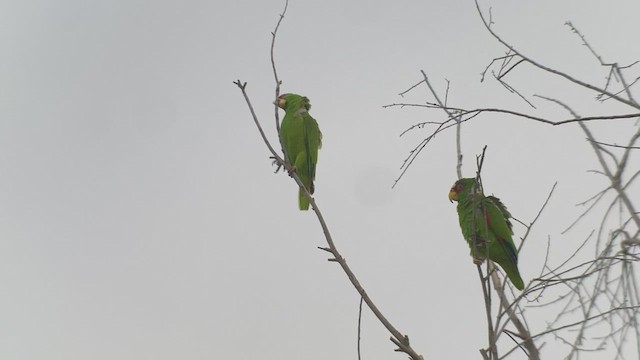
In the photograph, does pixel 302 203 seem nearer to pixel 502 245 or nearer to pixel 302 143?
pixel 302 143

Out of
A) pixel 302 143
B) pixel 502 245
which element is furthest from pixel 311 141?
pixel 502 245

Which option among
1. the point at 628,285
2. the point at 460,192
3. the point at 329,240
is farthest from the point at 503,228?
the point at 329,240

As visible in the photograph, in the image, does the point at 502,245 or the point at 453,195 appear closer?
the point at 502,245

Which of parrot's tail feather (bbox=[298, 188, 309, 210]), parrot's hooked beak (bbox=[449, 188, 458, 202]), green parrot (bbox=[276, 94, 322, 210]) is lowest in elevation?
parrot's hooked beak (bbox=[449, 188, 458, 202])

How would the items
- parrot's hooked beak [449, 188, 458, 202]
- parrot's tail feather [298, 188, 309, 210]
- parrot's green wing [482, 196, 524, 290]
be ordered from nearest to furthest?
parrot's green wing [482, 196, 524, 290] < parrot's hooked beak [449, 188, 458, 202] < parrot's tail feather [298, 188, 309, 210]

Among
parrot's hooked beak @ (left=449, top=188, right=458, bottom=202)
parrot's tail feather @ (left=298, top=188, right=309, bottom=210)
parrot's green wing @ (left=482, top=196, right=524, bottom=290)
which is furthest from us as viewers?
parrot's tail feather @ (left=298, top=188, right=309, bottom=210)

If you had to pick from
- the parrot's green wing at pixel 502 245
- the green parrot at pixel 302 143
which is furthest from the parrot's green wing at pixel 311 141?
the parrot's green wing at pixel 502 245

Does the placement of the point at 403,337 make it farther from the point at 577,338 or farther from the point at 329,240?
the point at 577,338

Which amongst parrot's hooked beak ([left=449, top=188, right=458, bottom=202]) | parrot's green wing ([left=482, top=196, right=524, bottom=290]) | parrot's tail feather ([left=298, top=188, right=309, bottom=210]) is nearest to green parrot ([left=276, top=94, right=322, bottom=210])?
parrot's tail feather ([left=298, top=188, right=309, bottom=210])

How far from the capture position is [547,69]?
2.37 m

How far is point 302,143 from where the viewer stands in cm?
623

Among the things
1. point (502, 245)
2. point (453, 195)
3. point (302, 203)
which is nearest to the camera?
point (502, 245)

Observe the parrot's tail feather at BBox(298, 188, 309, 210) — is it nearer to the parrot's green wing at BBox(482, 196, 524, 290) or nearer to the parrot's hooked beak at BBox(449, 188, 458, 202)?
the parrot's hooked beak at BBox(449, 188, 458, 202)

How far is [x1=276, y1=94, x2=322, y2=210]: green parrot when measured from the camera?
6184 millimetres
